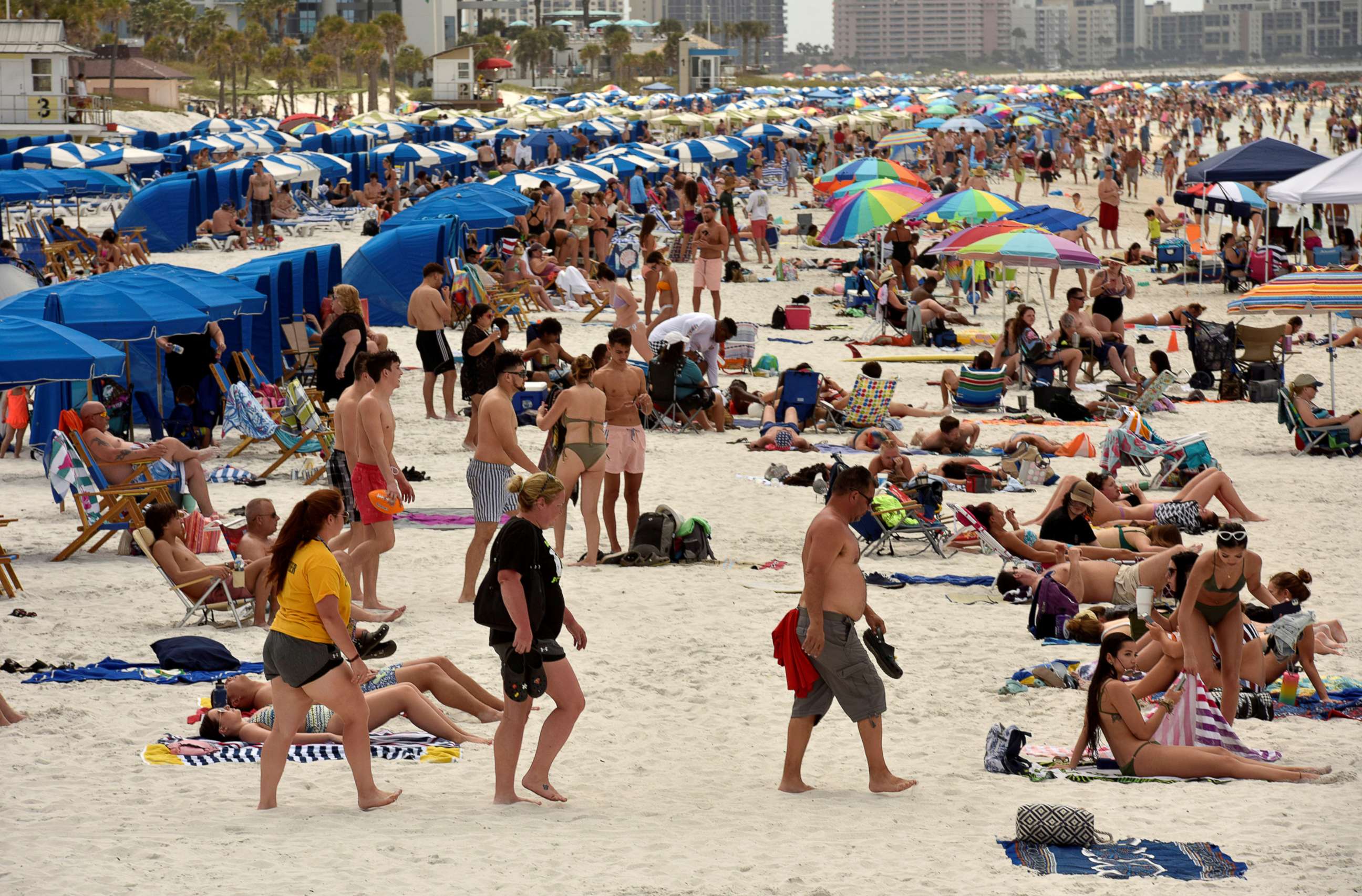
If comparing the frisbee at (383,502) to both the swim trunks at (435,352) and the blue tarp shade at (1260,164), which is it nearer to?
the swim trunks at (435,352)

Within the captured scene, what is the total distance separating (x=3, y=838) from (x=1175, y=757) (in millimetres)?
3916

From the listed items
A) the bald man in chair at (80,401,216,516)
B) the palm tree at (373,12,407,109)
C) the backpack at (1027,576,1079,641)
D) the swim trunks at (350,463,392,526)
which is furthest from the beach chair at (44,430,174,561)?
the palm tree at (373,12,407,109)

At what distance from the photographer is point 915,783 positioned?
5.58 m

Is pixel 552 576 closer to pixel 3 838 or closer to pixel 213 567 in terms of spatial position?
pixel 3 838

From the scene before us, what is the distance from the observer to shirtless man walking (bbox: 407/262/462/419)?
12.3 meters

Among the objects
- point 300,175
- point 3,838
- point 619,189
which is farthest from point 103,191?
point 3,838

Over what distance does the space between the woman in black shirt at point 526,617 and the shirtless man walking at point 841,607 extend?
0.81 m

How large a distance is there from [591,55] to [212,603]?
114790 millimetres

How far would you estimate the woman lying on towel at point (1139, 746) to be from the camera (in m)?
5.66

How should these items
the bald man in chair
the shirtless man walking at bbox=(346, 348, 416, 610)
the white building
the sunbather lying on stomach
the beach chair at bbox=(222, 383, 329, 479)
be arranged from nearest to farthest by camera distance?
the sunbather lying on stomach < the shirtless man walking at bbox=(346, 348, 416, 610) < the bald man in chair < the beach chair at bbox=(222, 383, 329, 479) < the white building

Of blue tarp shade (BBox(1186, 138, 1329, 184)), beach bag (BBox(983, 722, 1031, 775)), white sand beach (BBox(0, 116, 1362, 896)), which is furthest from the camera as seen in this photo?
blue tarp shade (BBox(1186, 138, 1329, 184))

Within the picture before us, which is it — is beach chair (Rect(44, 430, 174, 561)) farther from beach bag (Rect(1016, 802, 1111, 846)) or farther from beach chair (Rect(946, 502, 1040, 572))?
beach bag (Rect(1016, 802, 1111, 846))

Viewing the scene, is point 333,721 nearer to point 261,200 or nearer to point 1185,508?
point 1185,508

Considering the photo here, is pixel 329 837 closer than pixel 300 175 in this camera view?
Yes
